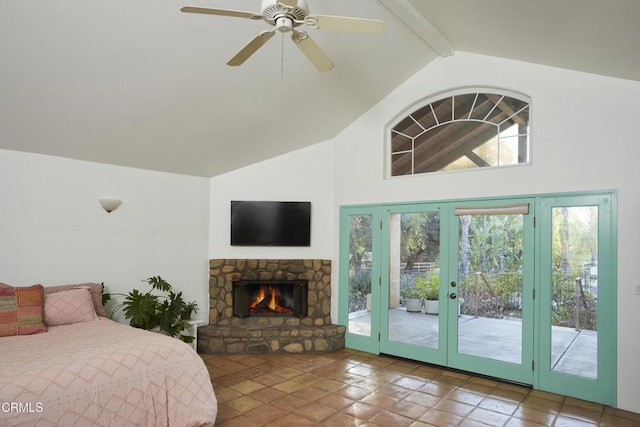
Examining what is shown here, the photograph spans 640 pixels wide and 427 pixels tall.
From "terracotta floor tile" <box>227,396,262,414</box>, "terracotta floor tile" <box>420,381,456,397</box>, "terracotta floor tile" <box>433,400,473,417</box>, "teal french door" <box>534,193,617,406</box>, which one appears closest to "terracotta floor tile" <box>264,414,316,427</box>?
"terracotta floor tile" <box>227,396,262,414</box>

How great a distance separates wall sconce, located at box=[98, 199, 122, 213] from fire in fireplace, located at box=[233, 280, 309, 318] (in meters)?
1.76

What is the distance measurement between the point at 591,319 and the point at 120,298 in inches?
195

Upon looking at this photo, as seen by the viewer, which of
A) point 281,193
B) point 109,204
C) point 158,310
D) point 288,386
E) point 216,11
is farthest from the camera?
point 281,193

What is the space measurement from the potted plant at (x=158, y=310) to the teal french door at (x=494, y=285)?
6.76 feet

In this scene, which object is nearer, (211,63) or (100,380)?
(100,380)

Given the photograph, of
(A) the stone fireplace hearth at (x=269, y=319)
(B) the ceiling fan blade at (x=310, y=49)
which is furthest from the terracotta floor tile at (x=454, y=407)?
(B) the ceiling fan blade at (x=310, y=49)

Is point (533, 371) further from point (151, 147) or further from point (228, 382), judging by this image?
point (151, 147)

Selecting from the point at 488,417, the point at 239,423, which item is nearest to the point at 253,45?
the point at 239,423

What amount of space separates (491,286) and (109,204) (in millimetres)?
4320

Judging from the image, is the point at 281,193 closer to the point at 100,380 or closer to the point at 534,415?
the point at 100,380

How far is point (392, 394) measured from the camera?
3791mm

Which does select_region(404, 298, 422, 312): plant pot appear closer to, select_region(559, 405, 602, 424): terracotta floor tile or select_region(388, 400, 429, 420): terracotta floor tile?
select_region(388, 400, 429, 420): terracotta floor tile

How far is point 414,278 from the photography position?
4.86 metres

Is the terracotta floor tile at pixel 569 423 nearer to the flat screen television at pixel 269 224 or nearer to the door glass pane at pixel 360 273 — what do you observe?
the door glass pane at pixel 360 273
